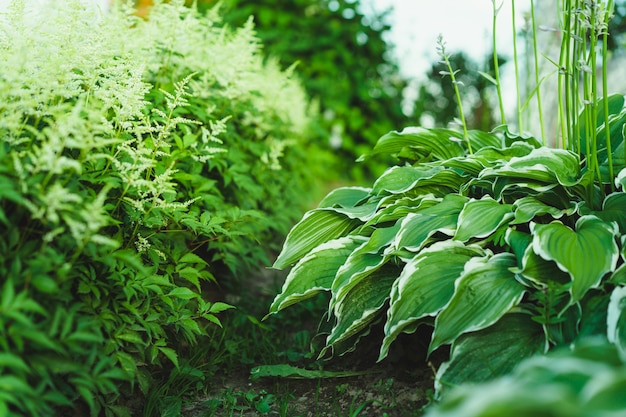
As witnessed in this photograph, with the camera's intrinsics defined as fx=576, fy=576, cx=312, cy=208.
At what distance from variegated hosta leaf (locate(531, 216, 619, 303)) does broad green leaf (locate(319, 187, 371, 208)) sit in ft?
3.44

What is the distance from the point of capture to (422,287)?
6.72 feet

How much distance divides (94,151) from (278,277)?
1.82 metres

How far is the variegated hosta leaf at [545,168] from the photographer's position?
2295 millimetres

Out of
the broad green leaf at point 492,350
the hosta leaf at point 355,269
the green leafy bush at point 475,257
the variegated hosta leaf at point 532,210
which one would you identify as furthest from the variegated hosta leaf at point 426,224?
the broad green leaf at point 492,350

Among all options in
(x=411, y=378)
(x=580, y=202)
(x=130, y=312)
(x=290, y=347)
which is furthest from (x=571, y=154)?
(x=130, y=312)

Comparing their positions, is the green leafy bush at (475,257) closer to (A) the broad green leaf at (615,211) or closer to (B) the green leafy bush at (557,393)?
(A) the broad green leaf at (615,211)

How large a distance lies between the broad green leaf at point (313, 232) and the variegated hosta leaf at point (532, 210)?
0.75 meters

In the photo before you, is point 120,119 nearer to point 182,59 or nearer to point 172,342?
point 172,342

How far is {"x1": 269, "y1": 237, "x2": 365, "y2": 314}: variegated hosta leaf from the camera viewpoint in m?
2.34

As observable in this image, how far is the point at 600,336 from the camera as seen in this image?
5.98 feet

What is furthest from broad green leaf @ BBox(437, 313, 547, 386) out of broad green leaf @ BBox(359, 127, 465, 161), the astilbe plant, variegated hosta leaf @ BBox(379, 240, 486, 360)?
broad green leaf @ BBox(359, 127, 465, 161)

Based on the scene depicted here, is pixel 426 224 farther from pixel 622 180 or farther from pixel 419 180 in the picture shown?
pixel 622 180

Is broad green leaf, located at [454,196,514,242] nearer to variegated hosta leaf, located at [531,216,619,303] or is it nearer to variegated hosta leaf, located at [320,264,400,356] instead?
variegated hosta leaf, located at [531,216,619,303]

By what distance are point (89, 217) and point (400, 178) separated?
61.7 inches
